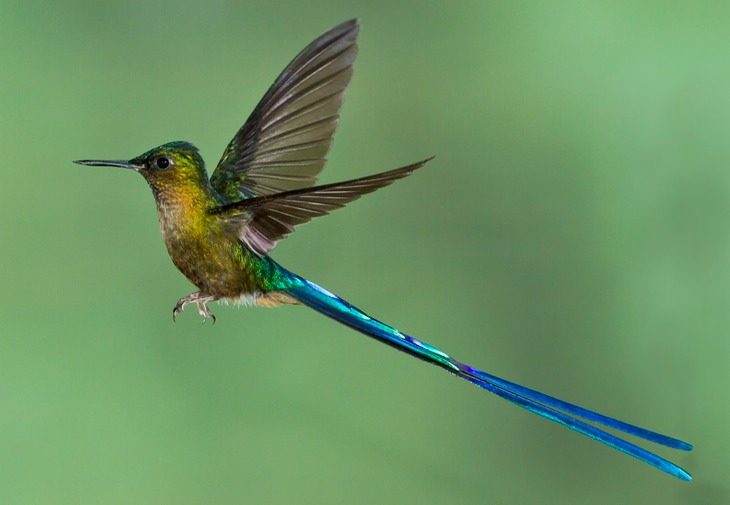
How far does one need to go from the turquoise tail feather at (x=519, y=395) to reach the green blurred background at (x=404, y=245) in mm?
573

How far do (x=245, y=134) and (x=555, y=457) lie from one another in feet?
2.58

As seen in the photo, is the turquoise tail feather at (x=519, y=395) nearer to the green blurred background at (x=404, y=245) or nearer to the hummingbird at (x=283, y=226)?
the hummingbird at (x=283, y=226)

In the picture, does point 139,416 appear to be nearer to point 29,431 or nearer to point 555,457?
point 29,431

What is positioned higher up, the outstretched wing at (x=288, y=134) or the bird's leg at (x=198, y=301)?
the outstretched wing at (x=288, y=134)

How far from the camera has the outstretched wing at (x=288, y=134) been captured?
595 millimetres

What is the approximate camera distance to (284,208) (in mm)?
508

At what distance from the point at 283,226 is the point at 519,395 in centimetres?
17

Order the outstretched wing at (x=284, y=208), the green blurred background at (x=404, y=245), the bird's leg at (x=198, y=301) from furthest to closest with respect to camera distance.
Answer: the green blurred background at (x=404, y=245)
the bird's leg at (x=198, y=301)
the outstretched wing at (x=284, y=208)

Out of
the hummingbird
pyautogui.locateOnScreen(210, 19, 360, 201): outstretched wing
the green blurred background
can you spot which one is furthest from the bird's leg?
the green blurred background

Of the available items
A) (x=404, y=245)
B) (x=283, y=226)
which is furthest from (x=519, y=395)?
(x=404, y=245)

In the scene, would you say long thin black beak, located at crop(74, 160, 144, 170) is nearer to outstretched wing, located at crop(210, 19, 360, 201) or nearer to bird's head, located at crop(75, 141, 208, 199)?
bird's head, located at crop(75, 141, 208, 199)

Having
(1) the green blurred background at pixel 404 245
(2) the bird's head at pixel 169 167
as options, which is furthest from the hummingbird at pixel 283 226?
(1) the green blurred background at pixel 404 245

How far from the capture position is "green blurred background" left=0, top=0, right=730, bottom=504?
1152mm

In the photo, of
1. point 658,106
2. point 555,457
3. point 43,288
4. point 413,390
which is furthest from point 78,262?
point 658,106
